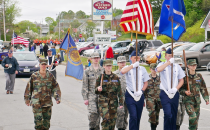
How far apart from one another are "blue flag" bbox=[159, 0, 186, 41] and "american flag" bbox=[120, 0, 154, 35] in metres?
0.60

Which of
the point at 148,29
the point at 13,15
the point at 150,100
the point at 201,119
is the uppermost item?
the point at 13,15

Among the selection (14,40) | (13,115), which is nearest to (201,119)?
(13,115)

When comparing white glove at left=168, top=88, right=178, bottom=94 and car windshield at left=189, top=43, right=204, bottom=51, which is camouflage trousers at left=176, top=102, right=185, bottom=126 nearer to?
white glove at left=168, top=88, right=178, bottom=94

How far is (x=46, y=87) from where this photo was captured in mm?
7273

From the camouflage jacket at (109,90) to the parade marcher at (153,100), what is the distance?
123 centimetres

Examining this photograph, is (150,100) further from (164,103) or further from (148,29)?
(148,29)

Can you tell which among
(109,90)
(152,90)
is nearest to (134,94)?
Answer: (109,90)

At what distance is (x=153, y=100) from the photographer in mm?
8109

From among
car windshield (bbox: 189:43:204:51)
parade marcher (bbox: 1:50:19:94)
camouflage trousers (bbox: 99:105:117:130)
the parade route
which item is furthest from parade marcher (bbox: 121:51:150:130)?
car windshield (bbox: 189:43:204:51)

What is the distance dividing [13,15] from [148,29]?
96.8m

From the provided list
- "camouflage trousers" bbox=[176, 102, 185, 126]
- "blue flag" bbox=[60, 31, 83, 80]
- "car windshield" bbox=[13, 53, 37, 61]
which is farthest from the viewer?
"car windshield" bbox=[13, 53, 37, 61]

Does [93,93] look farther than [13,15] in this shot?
No

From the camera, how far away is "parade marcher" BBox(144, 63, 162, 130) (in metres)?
7.98

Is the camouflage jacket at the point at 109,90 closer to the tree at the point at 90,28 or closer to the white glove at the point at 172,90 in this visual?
the white glove at the point at 172,90
